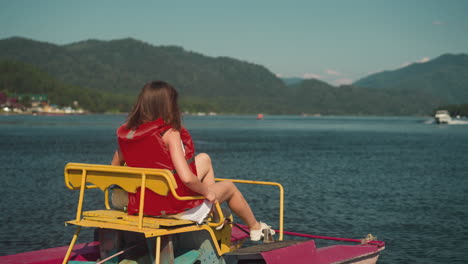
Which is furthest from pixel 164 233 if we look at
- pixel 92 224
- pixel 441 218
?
pixel 441 218

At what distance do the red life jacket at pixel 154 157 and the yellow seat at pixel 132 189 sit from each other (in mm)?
133

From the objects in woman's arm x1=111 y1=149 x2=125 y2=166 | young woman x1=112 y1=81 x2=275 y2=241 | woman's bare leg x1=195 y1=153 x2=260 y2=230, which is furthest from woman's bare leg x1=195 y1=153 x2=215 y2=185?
woman's arm x1=111 y1=149 x2=125 y2=166

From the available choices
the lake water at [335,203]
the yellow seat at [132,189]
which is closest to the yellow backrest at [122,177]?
the yellow seat at [132,189]

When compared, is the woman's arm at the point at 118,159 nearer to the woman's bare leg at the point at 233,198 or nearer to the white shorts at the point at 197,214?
the white shorts at the point at 197,214

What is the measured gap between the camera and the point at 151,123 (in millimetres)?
6914

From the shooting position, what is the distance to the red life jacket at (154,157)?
6.91m

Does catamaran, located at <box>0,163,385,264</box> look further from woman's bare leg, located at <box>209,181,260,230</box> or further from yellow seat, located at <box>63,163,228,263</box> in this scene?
woman's bare leg, located at <box>209,181,260,230</box>

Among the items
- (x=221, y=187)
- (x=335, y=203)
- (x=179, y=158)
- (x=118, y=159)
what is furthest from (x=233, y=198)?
(x=335, y=203)

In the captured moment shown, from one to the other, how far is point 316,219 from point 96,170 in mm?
12442

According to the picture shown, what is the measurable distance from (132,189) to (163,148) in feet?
1.98

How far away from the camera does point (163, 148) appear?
692cm

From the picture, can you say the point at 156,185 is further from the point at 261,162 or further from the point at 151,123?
the point at 261,162

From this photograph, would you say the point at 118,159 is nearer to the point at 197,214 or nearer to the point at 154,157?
the point at 154,157

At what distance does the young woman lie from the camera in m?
6.85
